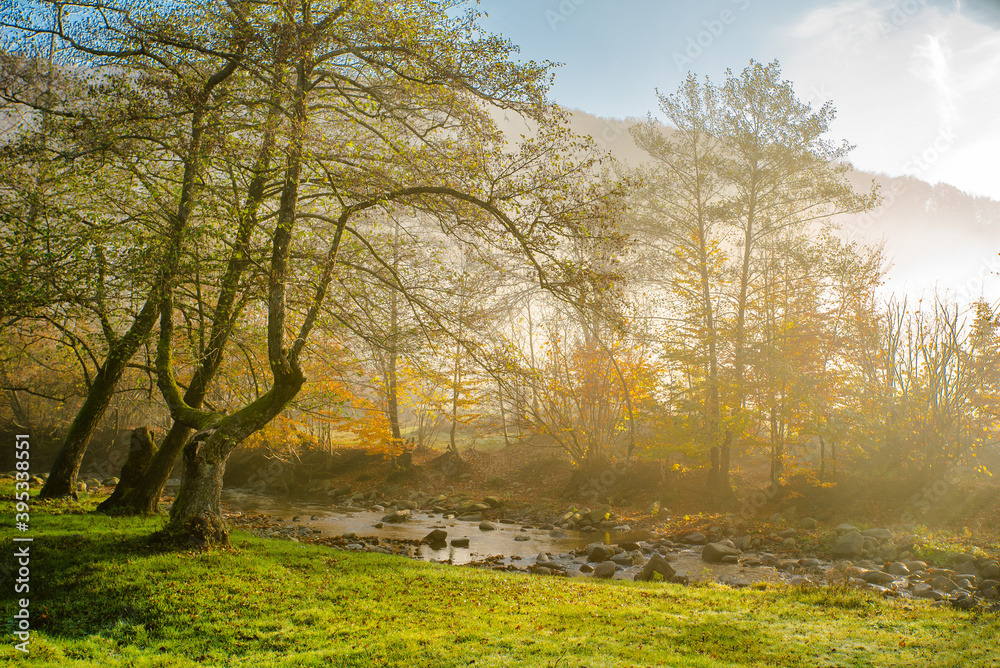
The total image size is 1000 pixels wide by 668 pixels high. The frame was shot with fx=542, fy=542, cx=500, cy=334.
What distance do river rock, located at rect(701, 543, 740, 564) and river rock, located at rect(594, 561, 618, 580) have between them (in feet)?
7.52

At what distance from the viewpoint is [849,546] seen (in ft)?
37.6

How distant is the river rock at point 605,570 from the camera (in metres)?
10.0

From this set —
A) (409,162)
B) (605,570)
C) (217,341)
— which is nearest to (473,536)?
(605,570)

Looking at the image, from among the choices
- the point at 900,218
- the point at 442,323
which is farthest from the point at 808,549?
the point at 900,218

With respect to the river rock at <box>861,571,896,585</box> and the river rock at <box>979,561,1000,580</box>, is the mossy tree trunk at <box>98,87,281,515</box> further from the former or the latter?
the river rock at <box>979,561,1000,580</box>

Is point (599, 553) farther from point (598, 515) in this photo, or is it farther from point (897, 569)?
point (897, 569)

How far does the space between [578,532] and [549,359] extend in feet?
22.6

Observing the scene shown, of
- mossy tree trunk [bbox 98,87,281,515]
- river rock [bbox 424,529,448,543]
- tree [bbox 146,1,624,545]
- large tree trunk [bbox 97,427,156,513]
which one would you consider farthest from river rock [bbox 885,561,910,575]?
large tree trunk [bbox 97,427,156,513]

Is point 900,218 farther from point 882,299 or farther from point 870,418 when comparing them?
point 870,418

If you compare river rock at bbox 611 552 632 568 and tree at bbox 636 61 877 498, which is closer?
river rock at bbox 611 552 632 568

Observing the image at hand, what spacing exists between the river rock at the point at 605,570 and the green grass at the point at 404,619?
214 centimetres

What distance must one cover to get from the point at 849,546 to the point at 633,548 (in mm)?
4459

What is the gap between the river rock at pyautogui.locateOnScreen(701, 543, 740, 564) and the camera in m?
11.3

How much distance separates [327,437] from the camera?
22.3m
